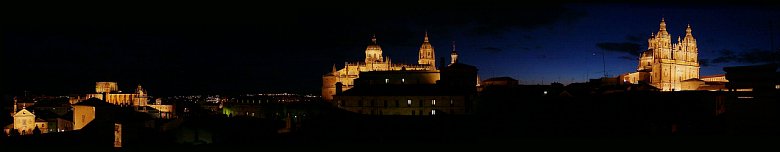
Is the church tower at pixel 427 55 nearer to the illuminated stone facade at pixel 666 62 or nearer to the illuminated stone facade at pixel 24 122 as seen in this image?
the illuminated stone facade at pixel 666 62

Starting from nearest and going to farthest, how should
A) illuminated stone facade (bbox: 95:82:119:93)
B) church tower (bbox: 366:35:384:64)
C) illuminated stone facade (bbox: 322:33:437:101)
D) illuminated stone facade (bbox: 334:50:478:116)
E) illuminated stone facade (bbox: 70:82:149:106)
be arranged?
illuminated stone facade (bbox: 334:50:478:116) < illuminated stone facade (bbox: 322:33:437:101) < church tower (bbox: 366:35:384:64) < illuminated stone facade (bbox: 70:82:149:106) < illuminated stone facade (bbox: 95:82:119:93)

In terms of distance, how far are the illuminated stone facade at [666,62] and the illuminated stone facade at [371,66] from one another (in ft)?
71.2

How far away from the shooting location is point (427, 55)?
85438 millimetres

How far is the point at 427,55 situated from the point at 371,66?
24.4 ft

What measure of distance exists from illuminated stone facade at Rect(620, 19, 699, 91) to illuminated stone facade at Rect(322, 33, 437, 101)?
21.7m

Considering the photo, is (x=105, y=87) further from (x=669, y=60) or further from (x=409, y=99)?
(x=669, y=60)

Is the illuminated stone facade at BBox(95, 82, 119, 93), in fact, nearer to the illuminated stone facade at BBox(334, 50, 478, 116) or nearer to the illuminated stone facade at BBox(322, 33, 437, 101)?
the illuminated stone facade at BBox(322, 33, 437, 101)

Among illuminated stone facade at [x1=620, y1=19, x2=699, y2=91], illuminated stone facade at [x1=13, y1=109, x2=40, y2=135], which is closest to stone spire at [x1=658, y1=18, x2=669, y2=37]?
illuminated stone facade at [x1=620, y1=19, x2=699, y2=91]

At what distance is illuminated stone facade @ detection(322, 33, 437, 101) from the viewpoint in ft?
243

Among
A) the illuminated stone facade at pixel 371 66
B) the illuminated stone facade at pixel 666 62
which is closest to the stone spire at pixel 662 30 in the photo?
the illuminated stone facade at pixel 666 62

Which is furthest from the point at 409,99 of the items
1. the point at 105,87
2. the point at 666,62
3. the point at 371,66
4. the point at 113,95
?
the point at 105,87

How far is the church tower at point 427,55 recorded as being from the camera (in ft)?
279

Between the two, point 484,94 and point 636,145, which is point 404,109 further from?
point 636,145

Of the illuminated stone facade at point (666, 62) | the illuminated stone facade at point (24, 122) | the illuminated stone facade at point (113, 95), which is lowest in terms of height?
the illuminated stone facade at point (24, 122)
